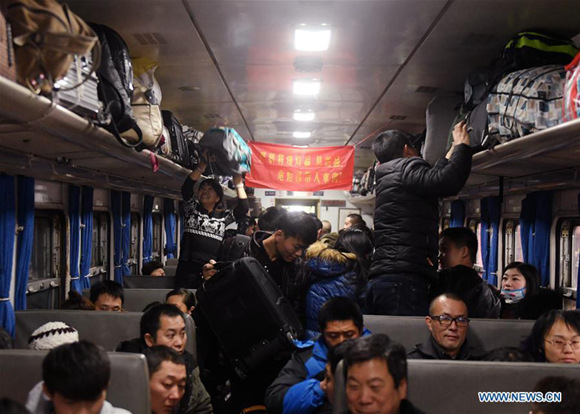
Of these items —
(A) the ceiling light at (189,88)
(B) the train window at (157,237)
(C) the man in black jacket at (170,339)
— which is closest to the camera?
(C) the man in black jacket at (170,339)

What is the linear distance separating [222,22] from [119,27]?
819 mm

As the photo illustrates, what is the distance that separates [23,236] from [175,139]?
77.2 inches

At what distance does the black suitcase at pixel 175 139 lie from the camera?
6293mm

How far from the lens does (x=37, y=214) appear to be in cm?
588

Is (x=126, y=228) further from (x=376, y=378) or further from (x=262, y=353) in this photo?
(x=376, y=378)

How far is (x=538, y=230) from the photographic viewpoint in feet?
20.1

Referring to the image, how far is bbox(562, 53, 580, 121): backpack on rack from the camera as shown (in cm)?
333

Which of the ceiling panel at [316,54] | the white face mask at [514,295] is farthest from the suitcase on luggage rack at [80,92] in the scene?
the white face mask at [514,295]

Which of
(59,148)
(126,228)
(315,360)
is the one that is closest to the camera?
(315,360)

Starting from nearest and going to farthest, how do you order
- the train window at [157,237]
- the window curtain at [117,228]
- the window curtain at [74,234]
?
the window curtain at [74,234] → the window curtain at [117,228] → the train window at [157,237]

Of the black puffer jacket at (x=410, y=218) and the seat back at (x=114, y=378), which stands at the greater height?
the black puffer jacket at (x=410, y=218)

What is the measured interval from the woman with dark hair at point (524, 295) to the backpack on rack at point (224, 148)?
3.23 m

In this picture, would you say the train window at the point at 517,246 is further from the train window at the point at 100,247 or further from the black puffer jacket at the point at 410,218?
the train window at the point at 100,247

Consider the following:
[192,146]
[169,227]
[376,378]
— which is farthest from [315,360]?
[169,227]
